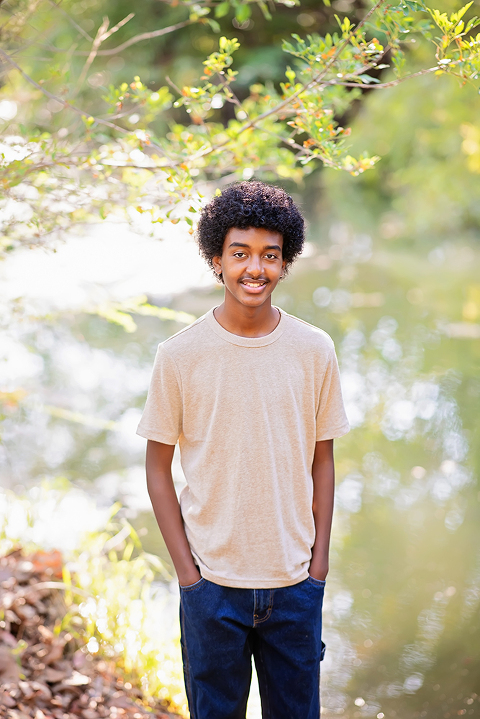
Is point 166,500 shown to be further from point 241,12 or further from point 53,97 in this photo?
point 241,12

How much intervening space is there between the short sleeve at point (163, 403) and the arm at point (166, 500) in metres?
0.06

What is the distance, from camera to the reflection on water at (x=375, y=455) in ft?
9.73

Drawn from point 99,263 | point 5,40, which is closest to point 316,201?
point 99,263

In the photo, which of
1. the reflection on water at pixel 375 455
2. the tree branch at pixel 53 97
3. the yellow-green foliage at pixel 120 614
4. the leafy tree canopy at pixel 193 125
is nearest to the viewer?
the leafy tree canopy at pixel 193 125

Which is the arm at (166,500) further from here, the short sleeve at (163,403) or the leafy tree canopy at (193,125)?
the leafy tree canopy at (193,125)

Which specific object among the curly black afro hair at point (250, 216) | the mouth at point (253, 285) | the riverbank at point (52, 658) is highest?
the curly black afro hair at point (250, 216)

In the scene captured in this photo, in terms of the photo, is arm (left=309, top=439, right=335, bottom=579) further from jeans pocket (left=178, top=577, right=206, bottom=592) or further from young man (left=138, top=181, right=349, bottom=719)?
jeans pocket (left=178, top=577, right=206, bottom=592)

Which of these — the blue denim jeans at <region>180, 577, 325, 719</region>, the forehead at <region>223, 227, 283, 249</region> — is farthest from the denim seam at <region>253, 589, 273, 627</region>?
the forehead at <region>223, 227, 283, 249</region>

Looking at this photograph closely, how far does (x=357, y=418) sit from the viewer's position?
5.26 m

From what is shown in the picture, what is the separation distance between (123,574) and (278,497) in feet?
5.17

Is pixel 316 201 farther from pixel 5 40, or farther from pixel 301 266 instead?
pixel 5 40

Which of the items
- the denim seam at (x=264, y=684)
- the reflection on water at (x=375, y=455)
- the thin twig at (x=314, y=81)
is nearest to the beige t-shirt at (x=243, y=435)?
the denim seam at (x=264, y=684)

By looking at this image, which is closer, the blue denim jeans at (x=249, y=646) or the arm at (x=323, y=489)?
the blue denim jeans at (x=249, y=646)

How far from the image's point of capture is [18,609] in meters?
2.69
